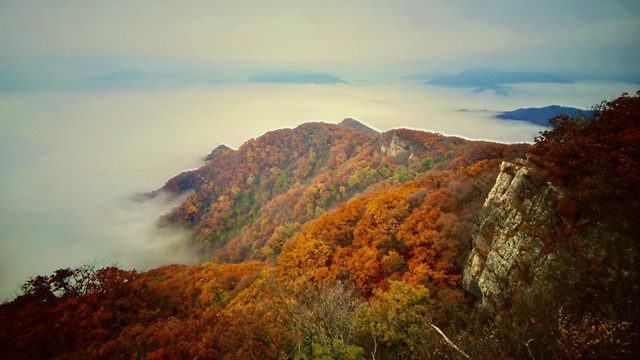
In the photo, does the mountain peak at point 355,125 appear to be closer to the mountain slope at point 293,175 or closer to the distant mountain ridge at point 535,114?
the mountain slope at point 293,175

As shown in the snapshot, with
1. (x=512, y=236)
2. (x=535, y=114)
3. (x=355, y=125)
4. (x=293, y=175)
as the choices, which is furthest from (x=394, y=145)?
(x=355, y=125)

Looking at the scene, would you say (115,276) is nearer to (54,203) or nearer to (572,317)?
(572,317)

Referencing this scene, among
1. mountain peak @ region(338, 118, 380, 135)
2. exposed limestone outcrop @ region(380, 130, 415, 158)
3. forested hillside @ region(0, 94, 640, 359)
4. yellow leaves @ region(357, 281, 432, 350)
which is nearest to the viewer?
forested hillside @ region(0, 94, 640, 359)

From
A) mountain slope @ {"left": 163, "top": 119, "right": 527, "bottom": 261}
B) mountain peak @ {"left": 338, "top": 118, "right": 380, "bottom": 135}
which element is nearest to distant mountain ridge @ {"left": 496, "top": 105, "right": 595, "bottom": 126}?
mountain slope @ {"left": 163, "top": 119, "right": 527, "bottom": 261}

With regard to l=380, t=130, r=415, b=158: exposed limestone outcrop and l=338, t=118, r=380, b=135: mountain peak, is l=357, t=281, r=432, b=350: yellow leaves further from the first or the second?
l=338, t=118, r=380, b=135: mountain peak

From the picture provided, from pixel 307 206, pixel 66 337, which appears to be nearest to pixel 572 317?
pixel 66 337

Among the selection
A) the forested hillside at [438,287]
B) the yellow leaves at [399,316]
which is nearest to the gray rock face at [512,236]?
the forested hillside at [438,287]
